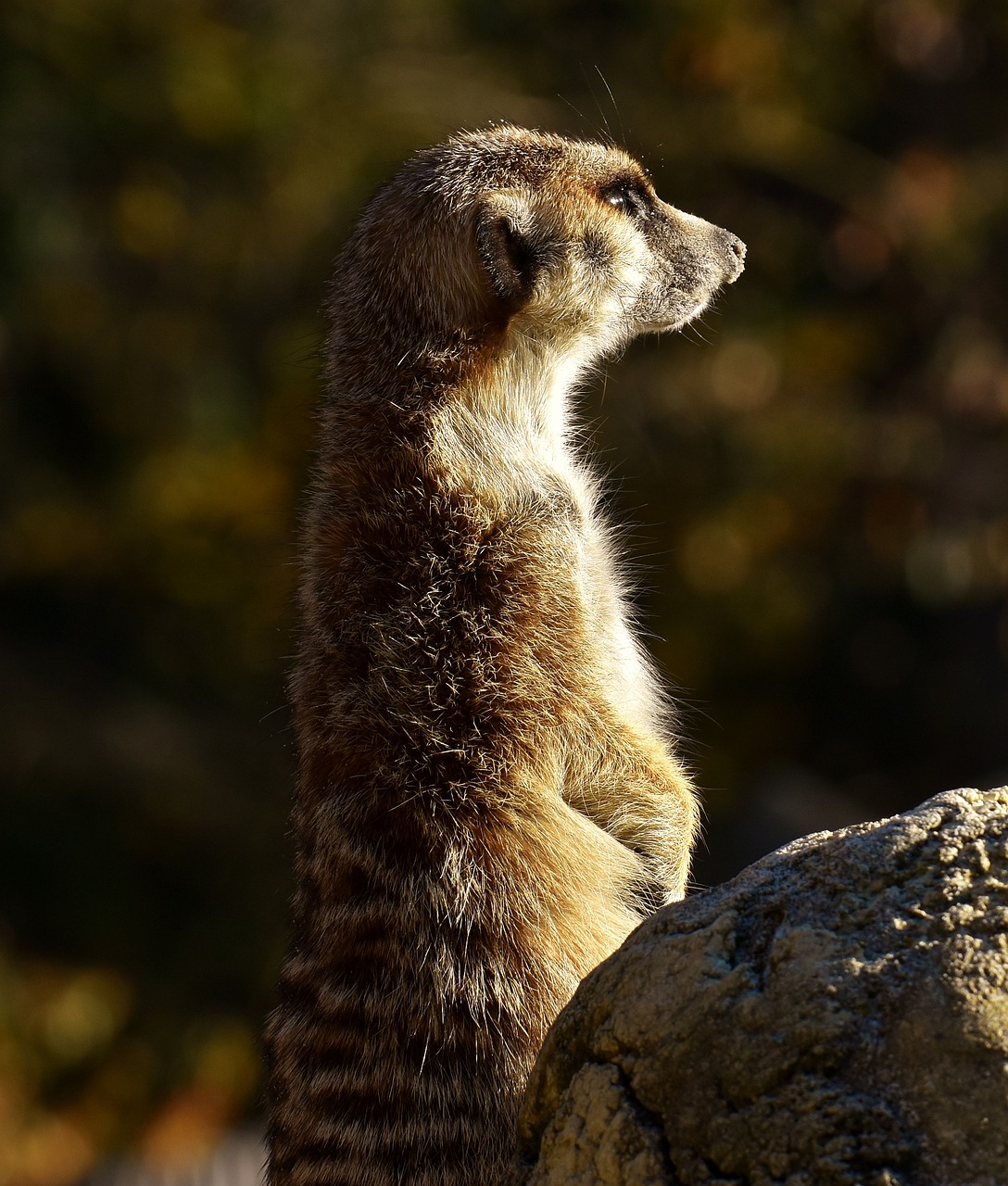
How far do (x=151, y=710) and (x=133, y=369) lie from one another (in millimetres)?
1898

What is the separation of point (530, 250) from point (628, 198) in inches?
13.8

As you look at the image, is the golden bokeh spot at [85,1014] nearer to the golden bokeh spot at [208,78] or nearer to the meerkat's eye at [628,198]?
the golden bokeh spot at [208,78]

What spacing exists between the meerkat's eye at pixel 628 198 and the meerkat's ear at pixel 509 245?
0.76 ft

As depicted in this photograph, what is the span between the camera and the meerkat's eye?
10.3ft

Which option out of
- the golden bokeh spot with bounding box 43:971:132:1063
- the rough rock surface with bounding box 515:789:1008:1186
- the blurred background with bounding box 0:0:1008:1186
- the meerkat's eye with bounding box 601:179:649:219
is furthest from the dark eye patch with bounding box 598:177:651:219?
the golden bokeh spot with bounding box 43:971:132:1063

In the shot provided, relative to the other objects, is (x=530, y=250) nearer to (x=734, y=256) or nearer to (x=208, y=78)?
(x=734, y=256)

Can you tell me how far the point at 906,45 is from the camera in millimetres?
9469

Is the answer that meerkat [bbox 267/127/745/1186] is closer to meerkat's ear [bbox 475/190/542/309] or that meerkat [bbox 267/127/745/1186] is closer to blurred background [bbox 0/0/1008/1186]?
meerkat's ear [bbox 475/190/542/309]

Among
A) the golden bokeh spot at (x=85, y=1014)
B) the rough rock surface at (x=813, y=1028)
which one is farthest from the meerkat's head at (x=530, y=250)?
the golden bokeh spot at (x=85, y=1014)

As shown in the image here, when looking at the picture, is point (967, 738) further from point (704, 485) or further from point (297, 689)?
point (297, 689)

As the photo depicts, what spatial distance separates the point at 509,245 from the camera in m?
2.91

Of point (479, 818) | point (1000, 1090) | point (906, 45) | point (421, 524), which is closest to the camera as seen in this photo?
point (1000, 1090)

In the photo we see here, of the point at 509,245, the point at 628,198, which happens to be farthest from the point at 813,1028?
the point at 628,198

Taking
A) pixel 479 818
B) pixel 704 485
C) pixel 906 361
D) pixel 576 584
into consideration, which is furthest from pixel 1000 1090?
pixel 906 361
